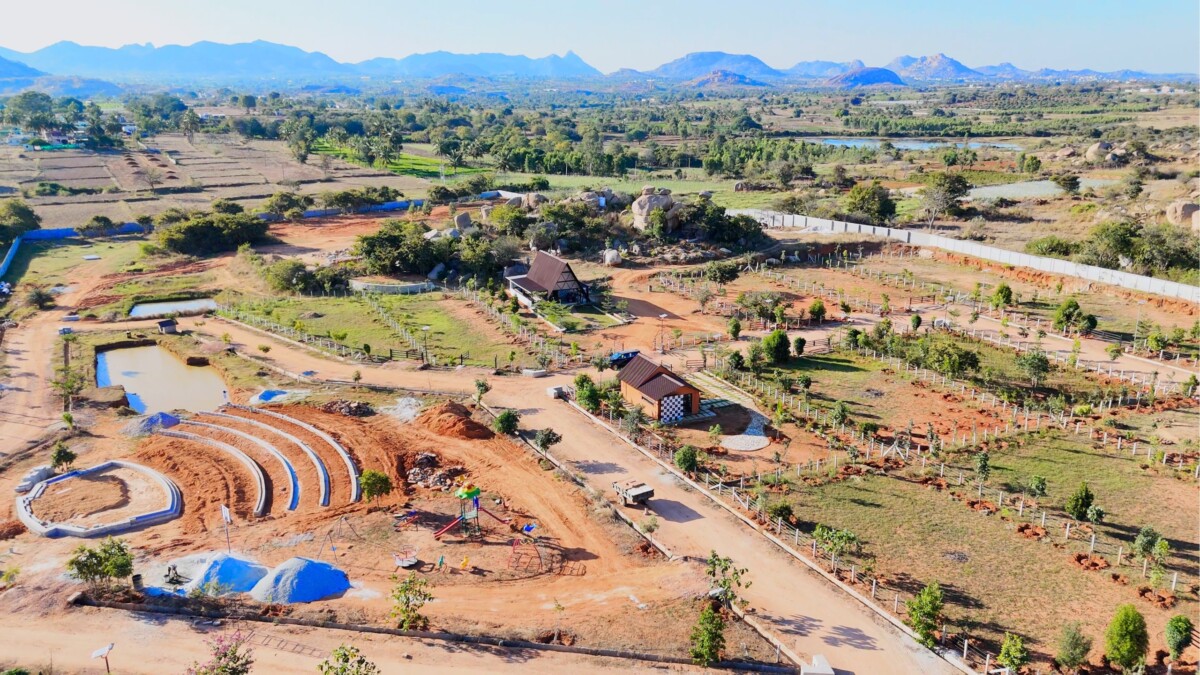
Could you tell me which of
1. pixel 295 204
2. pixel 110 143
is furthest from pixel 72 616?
pixel 110 143

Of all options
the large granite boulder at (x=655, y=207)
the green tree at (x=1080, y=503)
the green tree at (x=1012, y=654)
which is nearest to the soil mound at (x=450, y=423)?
the green tree at (x=1012, y=654)

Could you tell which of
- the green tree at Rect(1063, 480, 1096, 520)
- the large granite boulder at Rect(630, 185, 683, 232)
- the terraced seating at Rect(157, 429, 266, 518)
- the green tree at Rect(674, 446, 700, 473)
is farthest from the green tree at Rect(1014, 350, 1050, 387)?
the large granite boulder at Rect(630, 185, 683, 232)

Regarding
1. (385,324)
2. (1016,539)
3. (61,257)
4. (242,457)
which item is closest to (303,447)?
(242,457)

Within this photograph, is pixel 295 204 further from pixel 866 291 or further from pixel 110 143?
pixel 110 143

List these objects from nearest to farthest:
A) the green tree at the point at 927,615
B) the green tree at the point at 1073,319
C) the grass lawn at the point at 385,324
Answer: the green tree at the point at 927,615, the green tree at the point at 1073,319, the grass lawn at the point at 385,324

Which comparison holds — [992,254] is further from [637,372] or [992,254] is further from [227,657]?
[227,657]

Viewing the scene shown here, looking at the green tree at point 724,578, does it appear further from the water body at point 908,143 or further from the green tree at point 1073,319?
the water body at point 908,143
